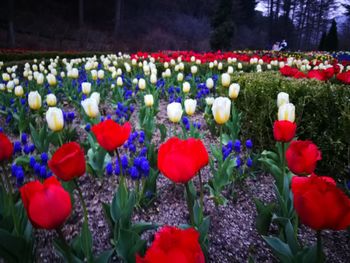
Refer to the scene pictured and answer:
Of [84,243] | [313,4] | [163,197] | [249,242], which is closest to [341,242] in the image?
[249,242]

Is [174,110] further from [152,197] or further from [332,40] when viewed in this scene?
[332,40]

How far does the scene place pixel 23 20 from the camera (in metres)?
26.5

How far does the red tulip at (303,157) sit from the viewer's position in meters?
1.35

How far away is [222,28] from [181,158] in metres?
26.2

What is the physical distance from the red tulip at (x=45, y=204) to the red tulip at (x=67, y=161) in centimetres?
14

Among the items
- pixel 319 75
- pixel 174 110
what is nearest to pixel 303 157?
pixel 174 110

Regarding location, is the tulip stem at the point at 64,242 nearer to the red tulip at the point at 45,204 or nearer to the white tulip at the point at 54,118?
the red tulip at the point at 45,204

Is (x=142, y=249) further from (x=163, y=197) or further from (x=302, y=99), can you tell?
(x=302, y=99)

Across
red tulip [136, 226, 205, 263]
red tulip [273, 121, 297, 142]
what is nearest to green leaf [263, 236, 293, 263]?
red tulip [273, 121, 297, 142]

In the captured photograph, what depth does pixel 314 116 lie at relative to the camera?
9.37ft

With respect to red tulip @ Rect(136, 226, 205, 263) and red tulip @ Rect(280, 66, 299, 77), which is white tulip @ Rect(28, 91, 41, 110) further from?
red tulip @ Rect(280, 66, 299, 77)

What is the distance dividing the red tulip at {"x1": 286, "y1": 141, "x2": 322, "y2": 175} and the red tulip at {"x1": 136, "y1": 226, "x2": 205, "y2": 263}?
2.81ft

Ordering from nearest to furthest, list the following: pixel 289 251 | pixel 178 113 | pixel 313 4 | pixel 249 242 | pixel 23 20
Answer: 1. pixel 289 251
2. pixel 249 242
3. pixel 178 113
4. pixel 23 20
5. pixel 313 4

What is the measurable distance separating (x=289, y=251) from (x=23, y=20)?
1202 inches
